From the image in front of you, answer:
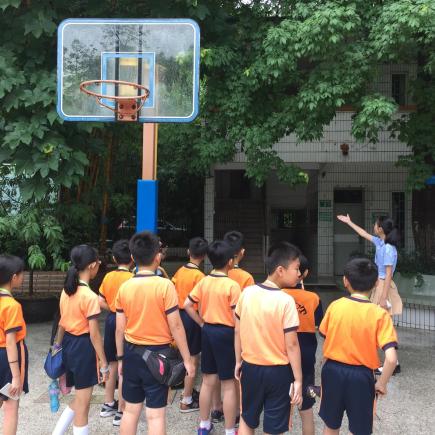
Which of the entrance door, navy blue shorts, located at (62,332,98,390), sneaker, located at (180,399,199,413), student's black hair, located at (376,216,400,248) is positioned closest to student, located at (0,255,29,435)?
navy blue shorts, located at (62,332,98,390)

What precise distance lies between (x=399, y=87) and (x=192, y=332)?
9.47m

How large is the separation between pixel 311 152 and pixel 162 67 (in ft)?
23.1

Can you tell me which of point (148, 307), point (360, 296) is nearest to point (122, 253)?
point (148, 307)

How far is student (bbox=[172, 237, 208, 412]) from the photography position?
4.22 m

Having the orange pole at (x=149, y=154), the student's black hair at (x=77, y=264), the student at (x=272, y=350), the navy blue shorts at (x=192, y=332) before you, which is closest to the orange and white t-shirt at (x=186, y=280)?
the navy blue shorts at (x=192, y=332)

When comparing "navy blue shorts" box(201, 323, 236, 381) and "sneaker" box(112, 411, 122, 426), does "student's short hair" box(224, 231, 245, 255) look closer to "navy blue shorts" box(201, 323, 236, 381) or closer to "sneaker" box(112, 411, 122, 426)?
"navy blue shorts" box(201, 323, 236, 381)

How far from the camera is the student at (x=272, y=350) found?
278 centimetres

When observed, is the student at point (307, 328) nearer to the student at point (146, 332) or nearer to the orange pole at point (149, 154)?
the student at point (146, 332)

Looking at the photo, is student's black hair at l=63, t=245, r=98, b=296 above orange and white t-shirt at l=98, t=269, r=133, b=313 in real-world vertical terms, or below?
above

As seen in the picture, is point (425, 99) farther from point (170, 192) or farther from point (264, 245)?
point (170, 192)

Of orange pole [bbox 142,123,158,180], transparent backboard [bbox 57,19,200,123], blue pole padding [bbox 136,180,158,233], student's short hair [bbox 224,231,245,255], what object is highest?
transparent backboard [bbox 57,19,200,123]

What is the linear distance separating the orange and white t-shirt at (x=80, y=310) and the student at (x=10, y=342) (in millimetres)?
346

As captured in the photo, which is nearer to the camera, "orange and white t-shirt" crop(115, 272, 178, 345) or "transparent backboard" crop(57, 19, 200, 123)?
"orange and white t-shirt" crop(115, 272, 178, 345)

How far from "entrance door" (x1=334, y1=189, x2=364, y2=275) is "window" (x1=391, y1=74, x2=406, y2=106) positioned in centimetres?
256
